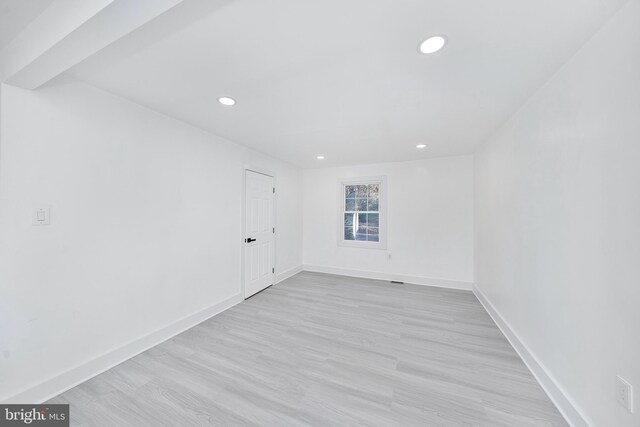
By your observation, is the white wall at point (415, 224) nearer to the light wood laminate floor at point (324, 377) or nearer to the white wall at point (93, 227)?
the light wood laminate floor at point (324, 377)

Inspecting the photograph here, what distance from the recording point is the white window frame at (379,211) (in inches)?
182

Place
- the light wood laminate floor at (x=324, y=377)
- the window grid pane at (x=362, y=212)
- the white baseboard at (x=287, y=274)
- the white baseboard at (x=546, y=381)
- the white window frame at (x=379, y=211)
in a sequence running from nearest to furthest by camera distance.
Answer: the white baseboard at (x=546, y=381) → the light wood laminate floor at (x=324, y=377) → the white baseboard at (x=287, y=274) → the white window frame at (x=379, y=211) → the window grid pane at (x=362, y=212)

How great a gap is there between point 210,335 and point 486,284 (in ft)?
→ 11.8

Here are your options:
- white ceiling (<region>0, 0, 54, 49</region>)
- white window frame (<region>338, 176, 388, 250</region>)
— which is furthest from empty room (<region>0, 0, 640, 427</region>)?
white window frame (<region>338, 176, 388, 250</region>)

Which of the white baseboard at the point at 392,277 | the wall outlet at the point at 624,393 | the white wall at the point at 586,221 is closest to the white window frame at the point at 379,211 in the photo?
the white baseboard at the point at 392,277

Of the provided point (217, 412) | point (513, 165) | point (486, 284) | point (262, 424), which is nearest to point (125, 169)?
point (217, 412)

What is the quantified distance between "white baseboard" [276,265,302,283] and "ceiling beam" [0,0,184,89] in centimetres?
373

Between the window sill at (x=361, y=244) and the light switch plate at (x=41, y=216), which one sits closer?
the light switch plate at (x=41, y=216)

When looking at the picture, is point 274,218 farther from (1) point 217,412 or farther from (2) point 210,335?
(1) point 217,412

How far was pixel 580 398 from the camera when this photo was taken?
1.41 meters

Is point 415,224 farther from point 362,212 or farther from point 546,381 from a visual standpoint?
point 546,381

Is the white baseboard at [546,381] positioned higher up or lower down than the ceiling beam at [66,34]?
lower down

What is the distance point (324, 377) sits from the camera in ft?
6.25

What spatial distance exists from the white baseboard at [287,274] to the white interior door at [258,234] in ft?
0.67
